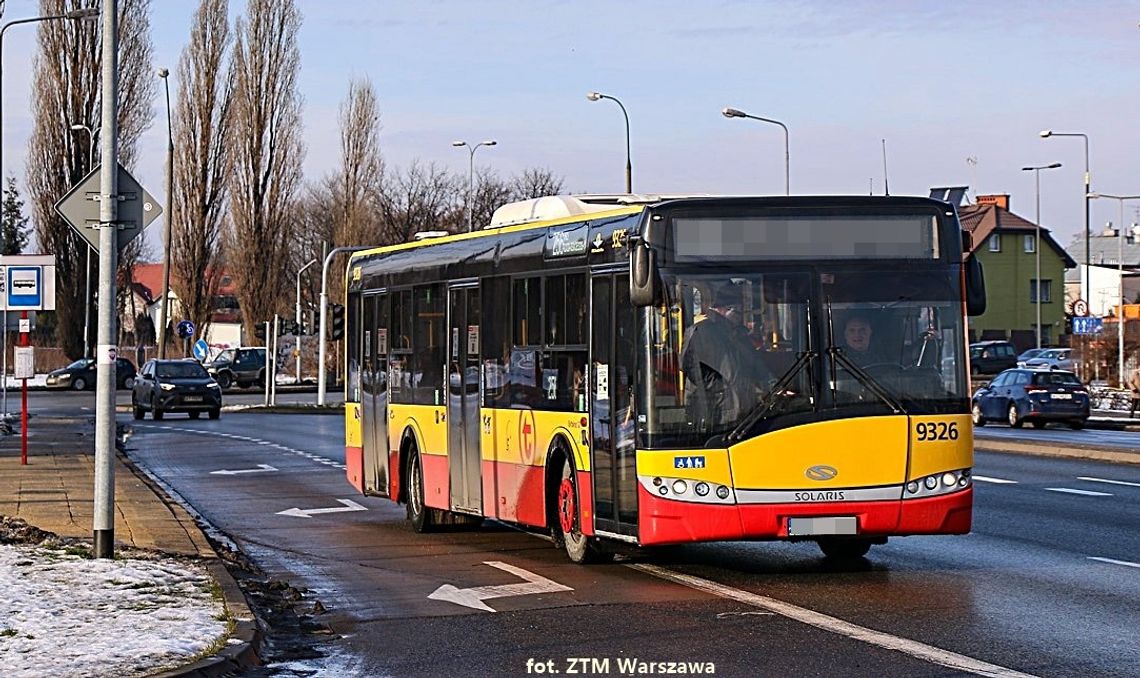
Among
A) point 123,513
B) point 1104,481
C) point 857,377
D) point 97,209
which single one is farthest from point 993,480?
point 97,209

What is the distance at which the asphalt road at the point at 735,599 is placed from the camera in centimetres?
980

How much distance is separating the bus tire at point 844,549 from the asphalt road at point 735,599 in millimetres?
180

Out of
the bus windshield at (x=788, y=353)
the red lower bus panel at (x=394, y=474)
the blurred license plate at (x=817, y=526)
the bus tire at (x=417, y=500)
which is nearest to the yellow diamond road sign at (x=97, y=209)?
the bus windshield at (x=788, y=353)

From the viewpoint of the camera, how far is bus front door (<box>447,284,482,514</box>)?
651 inches

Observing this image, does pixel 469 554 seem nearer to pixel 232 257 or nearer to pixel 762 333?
pixel 762 333

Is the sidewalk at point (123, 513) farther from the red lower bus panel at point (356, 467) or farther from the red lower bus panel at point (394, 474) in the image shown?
the red lower bus panel at point (394, 474)

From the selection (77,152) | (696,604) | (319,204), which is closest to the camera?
(696,604)

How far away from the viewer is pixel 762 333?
43.2ft

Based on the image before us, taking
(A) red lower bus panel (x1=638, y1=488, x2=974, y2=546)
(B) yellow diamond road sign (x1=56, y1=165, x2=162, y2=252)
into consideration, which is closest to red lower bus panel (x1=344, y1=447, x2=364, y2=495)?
(B) yellow diamond road sign (x1=56, y1=165, x2=162, y2=252)

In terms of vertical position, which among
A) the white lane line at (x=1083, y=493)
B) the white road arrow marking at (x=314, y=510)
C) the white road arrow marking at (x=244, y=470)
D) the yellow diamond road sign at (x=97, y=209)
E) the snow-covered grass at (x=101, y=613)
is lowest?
the white road arrow marking at (x=314, y=510)

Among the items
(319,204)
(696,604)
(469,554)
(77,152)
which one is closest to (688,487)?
(696,604)

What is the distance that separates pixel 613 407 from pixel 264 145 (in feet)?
213

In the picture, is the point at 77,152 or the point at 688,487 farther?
the point at 77,152

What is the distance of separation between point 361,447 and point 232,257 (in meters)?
59.2
